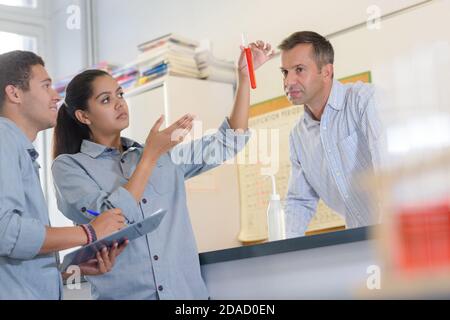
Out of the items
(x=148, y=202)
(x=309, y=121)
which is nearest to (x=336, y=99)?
(x=309, y=121)

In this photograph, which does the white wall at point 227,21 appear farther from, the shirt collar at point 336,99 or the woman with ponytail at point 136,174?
the woman with ponytail at point 136,174

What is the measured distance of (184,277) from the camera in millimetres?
1430

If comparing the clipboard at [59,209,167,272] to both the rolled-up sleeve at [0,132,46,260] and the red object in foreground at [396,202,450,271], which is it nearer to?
the rolled-up sleeve at [0,132,46,260]

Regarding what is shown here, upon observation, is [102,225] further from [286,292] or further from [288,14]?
[288,14]

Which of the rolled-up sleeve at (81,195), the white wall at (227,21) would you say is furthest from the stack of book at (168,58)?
the rolled-up sleeve at (81,195)

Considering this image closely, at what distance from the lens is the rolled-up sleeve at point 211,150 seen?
5.09ft

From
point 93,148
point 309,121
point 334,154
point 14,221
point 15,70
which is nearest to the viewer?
point 14,221

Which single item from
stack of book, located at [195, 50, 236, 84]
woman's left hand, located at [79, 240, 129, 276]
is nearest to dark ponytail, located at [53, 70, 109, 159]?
woman's left hand, located at [79, 240, 129, 276]

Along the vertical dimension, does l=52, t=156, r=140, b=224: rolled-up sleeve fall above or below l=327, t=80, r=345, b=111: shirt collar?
below

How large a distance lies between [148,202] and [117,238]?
20cm

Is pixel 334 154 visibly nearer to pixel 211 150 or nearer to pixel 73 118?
pixel 211 150

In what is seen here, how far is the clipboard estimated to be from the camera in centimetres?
124

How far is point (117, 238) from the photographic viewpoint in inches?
50.5

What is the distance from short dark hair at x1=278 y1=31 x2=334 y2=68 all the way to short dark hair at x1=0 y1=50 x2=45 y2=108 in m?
0.90
